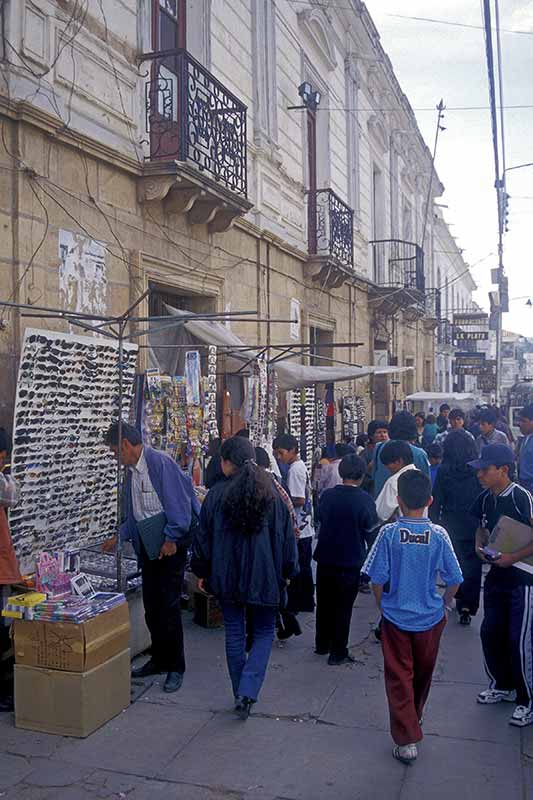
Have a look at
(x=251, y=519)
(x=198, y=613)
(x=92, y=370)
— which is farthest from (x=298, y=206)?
(x=251, y=519)

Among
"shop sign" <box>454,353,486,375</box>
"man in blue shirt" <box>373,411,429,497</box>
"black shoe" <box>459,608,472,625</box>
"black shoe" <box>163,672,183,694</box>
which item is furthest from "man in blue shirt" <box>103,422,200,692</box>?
"shop sign" <box>454,353,486,375</box>

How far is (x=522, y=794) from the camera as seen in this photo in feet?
11.9

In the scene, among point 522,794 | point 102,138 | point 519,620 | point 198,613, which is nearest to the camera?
point 522,794

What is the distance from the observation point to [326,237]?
1302 centimetres

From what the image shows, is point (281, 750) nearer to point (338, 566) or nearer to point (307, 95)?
point (338, 566)

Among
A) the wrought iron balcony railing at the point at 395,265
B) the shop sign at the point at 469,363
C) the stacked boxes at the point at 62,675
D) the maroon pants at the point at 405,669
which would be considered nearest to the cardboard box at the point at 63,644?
the stacked boxes at the point at 62,675

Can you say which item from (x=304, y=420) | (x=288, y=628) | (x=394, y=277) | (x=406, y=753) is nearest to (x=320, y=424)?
(x=304, y=420)

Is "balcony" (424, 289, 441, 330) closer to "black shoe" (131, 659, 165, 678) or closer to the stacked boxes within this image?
"black shoe" (131, 659, 165, 678)

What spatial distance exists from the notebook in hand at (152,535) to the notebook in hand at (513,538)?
209cm

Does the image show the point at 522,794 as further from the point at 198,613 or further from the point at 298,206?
the point at 298,206

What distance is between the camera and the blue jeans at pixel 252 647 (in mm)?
4449

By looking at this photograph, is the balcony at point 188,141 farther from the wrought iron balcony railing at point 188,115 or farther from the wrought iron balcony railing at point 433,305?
the wrought iron balcony railing at point 433,305

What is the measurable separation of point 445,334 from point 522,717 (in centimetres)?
2847

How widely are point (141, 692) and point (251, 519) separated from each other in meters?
1.49
